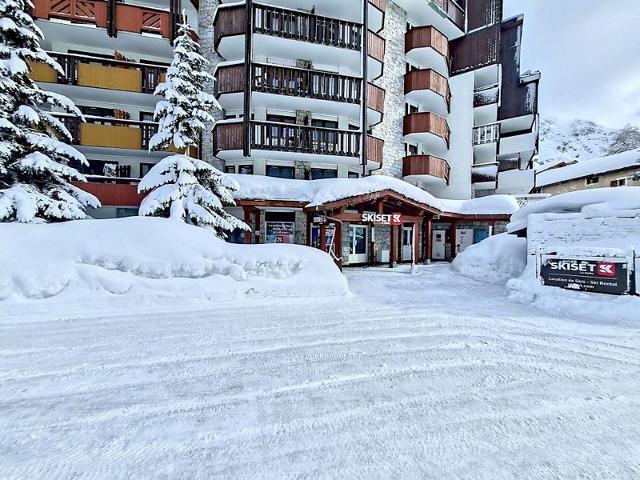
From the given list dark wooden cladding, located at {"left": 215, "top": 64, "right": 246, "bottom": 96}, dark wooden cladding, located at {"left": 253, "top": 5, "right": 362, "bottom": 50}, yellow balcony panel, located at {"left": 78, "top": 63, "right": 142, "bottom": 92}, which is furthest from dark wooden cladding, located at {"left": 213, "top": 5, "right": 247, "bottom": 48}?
yellow balcony panel, located at {"left": 78, "top": 63, "right": 142, "bottom": 92}

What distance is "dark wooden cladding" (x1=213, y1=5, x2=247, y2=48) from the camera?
48.5ft

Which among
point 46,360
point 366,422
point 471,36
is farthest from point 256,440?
point 471,36

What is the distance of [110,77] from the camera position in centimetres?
1423

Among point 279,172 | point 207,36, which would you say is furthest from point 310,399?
point 207,36

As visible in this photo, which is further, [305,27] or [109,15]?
[305,27]

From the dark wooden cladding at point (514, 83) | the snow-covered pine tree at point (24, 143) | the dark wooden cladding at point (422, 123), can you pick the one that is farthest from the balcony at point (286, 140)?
the dark wooden cladding at point (514, 83)

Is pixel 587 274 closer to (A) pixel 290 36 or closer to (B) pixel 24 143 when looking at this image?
(B) pixel 24 143

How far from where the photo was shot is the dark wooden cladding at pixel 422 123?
62.7 feet

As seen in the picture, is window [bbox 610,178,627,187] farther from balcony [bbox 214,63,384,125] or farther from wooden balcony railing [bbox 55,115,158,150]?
wooden balcony railing [bbox 55,115,158,150]

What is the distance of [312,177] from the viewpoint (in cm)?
1706

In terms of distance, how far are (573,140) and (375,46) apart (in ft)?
375

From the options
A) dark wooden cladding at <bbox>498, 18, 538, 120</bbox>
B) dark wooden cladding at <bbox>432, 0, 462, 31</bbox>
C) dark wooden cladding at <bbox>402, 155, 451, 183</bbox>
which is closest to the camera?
dark wooden cladding at <bbox>402, 155, 451, 183</bbox>

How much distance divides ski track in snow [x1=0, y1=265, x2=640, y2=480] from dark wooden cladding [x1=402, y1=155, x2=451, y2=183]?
14.7m

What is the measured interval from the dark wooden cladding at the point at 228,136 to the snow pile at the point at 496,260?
11174mm
